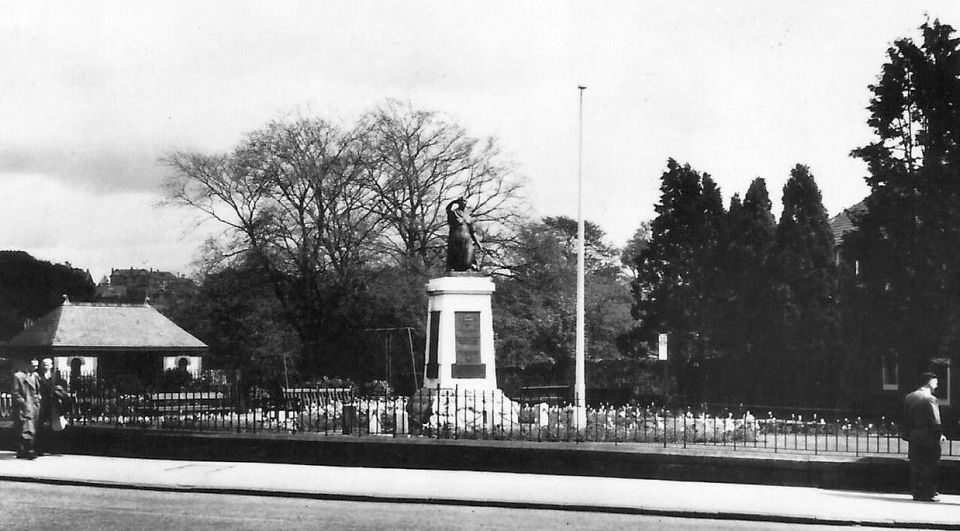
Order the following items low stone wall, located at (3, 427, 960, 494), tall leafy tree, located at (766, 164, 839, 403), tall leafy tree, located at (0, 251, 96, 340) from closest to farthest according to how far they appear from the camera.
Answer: low stone wall, located at (3, 427, 960, 494) < tall leafy tree, located at (766, 164, 839, 403) < tall leafy tree, located at (0, 251, 96, 340)

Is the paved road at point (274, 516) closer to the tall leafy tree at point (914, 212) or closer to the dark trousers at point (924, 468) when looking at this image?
the dark trousers at point (924, 468)

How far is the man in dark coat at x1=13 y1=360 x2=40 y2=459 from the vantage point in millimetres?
19422

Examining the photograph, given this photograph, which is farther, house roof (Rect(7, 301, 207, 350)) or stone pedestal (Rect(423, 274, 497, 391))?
house roof (Rect(7, 301, 207, 350))

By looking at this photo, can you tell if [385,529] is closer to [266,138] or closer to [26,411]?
[26,411]

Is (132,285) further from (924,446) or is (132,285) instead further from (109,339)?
(924,446)

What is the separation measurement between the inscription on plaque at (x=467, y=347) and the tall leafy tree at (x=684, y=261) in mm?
22196

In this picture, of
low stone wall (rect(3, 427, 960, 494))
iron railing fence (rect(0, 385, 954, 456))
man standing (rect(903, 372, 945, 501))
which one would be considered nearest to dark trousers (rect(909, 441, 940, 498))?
man standing (rect(903, 372, 945, 501))

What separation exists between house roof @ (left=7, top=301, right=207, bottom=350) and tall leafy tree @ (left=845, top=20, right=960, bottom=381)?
35041mm

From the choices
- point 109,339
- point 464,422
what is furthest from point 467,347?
point 109,339

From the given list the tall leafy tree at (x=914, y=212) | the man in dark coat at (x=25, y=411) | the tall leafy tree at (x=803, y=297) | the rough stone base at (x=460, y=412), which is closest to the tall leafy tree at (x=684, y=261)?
the tall leafy tree at (x=803, y=297)

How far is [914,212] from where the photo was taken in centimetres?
2655

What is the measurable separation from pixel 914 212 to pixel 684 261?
22.1 metres

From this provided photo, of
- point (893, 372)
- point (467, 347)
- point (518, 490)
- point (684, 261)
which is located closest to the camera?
point (518, 490)

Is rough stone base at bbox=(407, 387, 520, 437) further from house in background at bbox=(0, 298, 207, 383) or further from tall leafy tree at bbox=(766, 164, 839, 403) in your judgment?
house in background at bbox=(0, 298, 207, 383)
